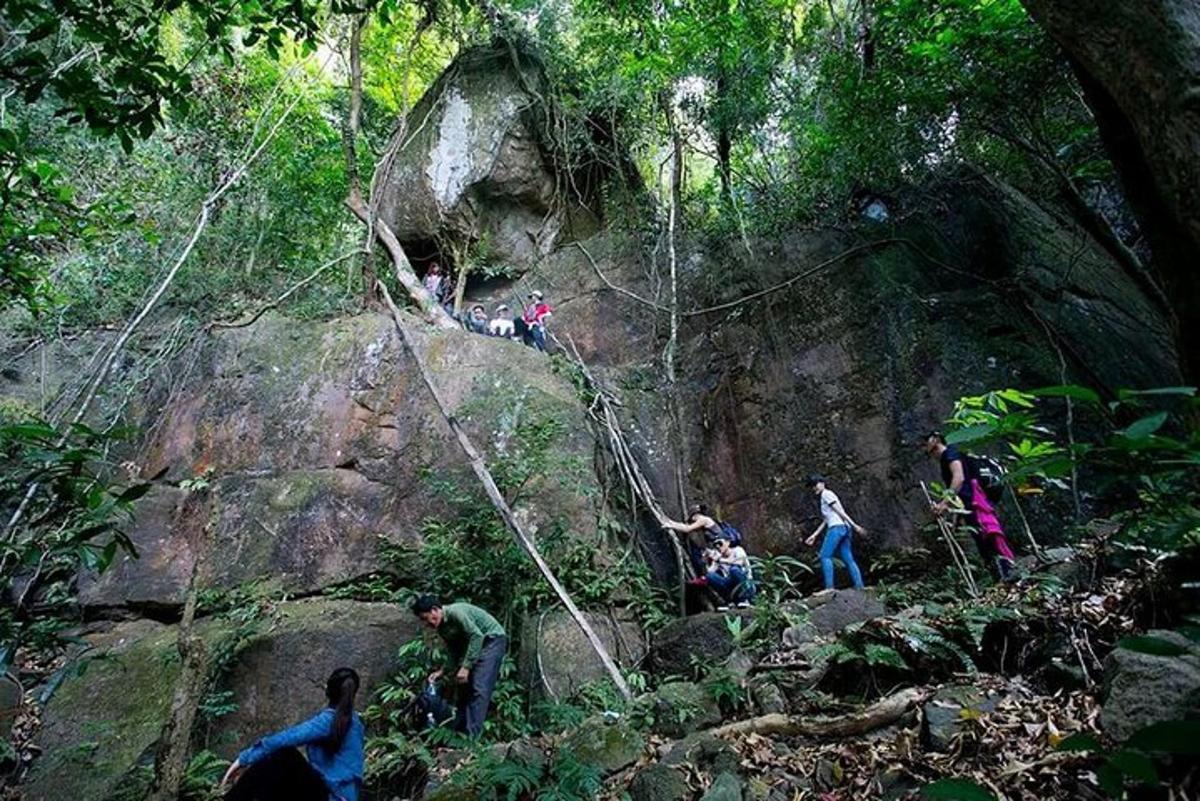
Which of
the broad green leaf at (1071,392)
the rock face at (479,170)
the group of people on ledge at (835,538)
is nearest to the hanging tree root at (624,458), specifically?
the group of people on ledge at (835,538)

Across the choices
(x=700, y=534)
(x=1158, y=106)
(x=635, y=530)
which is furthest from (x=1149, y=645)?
(x=635, y=530)

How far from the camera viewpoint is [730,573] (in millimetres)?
8078

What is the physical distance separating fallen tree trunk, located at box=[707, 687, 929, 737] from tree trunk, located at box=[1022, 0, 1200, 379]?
8.20ft

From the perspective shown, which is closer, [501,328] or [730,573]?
[730,573]

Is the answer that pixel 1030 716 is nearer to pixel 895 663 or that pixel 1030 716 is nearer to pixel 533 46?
pixel 895 663

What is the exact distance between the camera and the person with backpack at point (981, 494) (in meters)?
6.36

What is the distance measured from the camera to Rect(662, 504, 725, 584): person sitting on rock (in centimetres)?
841

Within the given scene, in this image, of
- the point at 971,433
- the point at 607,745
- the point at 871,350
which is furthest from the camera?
the point at 871,350

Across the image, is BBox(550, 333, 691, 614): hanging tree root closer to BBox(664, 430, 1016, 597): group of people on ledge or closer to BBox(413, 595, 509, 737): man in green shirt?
BBox(664, 430, 1016, 597): group of people on ledge

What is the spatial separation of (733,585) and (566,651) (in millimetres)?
2200

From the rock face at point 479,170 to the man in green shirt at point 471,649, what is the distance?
10201 millimetres

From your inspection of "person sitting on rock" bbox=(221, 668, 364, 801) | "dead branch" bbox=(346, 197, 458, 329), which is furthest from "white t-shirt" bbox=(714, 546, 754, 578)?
"dead branch" bbox=(346, 197, 458, 329)

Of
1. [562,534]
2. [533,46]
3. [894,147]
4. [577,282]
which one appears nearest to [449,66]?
[533,46]

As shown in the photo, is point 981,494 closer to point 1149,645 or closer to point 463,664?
point 463,664
